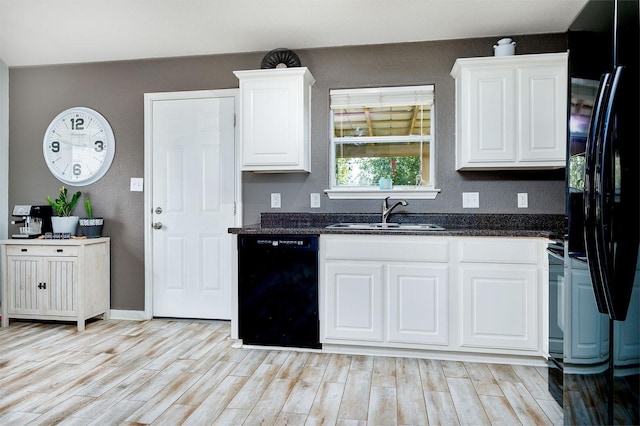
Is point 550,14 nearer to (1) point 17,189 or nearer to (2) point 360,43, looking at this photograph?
(2) point 360,43

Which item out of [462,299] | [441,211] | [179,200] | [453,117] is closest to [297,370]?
[462,299]

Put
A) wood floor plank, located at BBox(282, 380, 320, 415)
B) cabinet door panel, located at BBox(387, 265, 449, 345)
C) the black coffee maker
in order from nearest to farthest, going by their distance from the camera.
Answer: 1. wood floor plank, located at BBox(282, 380, 320, 415)
2. cabinet door panel, located at BBox(387, 265, 449, 345)
3. the black coffee maker

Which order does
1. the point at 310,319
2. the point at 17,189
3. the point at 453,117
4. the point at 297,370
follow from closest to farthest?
the point at 297,370, the point at 310,319, the point at 453,117, the point at 17,189

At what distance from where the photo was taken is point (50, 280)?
3.41 meters

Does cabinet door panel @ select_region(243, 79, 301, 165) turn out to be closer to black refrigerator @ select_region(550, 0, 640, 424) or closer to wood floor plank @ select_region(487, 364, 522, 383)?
wood floor plank @ select_region(487, 364, 522, 383)

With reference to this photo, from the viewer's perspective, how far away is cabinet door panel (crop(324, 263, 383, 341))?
271 centimetres

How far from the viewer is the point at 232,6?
2.90 m

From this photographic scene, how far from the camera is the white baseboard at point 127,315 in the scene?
3.68 metres

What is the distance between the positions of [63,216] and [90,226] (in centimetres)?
29

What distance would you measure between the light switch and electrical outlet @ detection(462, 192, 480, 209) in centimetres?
278

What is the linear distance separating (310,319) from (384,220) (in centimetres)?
93

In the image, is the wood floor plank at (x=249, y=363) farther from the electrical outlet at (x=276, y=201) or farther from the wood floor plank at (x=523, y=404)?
the wood floor plank at (x=523, y=404)

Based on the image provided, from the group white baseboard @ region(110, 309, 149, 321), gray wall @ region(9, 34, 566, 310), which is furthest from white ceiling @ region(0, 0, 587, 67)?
white baseboard @ region(110, 309, 149, 321)

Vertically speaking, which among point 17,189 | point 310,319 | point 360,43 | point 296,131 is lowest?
point 310,319
